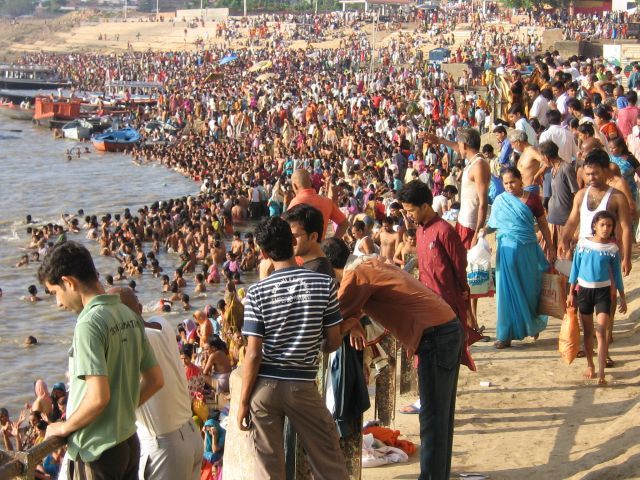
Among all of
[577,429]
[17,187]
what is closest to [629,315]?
[577,429]

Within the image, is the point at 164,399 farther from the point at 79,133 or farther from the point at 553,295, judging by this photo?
the point at 79,133

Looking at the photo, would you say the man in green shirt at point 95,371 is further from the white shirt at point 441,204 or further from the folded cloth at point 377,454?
the white shirt at point 441,204

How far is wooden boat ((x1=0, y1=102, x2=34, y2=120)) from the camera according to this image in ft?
180

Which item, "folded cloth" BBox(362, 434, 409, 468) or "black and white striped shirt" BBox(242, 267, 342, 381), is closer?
"black and white striped shirt" BBox(242, 267, 342, 381)

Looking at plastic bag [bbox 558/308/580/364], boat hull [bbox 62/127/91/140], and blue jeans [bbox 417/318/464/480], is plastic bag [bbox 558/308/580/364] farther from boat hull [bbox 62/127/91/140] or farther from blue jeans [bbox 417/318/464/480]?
boat hull [bbox 62/127/91/140]

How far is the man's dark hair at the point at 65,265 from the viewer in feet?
11.8

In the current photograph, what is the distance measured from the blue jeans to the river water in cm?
944

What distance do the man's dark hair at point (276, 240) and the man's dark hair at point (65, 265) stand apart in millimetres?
986

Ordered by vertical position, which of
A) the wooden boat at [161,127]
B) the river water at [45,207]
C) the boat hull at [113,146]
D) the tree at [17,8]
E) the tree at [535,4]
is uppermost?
the tree at [17,8]

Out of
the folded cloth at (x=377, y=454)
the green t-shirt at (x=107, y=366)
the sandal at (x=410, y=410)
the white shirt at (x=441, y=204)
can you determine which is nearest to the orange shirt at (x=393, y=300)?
the folded cloth at (x=377, y=454)

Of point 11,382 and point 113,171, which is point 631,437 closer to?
point 11,382

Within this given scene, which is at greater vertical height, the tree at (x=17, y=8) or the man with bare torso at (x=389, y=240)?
the tree at (x=17, y=8)

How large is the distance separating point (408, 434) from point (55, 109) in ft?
150

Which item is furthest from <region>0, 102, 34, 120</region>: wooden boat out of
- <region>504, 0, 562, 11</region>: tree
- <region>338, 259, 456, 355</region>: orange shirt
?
<region>338, 259, 456, 355</region>: orange shirt
